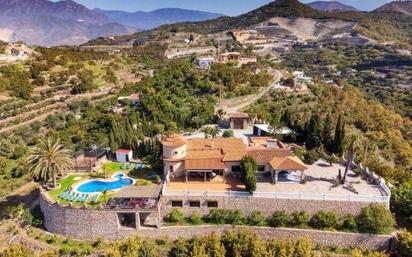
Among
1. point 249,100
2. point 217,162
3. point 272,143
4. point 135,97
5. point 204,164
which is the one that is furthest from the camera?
point 249,100

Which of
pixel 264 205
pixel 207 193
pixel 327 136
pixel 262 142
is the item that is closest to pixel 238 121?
pixel 262 142

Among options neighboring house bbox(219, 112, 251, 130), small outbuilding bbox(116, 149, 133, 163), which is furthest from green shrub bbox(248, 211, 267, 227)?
neighboring house bbox(219, 112, 251, 130)

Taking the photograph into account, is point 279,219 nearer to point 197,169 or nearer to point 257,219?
point 257,219

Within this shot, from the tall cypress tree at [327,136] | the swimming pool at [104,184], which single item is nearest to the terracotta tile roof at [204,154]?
the swimming pool at [104,184]

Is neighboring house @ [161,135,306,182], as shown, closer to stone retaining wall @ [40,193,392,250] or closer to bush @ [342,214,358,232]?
stone retaining wall @ [40,193,392,250]

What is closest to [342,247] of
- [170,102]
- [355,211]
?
[355,211]

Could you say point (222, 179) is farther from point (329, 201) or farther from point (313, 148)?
point (313, 148)
